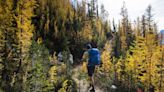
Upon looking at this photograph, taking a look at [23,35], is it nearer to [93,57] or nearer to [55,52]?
[93,57]

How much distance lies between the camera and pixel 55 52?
39406 millimetres

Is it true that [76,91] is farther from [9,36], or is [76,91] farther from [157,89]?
[157,89]

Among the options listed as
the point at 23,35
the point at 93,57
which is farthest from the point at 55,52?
the point at 93,57

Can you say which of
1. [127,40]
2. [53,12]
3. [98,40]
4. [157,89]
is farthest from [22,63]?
[127,40]

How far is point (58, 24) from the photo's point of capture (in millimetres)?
44844

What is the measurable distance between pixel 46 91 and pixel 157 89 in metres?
10.9

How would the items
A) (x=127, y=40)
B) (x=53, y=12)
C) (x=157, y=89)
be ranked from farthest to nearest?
(x=127, y=40)
(x=53, y=12)
(x=157, y=89)

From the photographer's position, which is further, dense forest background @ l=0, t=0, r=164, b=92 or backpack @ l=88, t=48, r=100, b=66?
dense forest background @ l=0, t=0, r=164, b=92

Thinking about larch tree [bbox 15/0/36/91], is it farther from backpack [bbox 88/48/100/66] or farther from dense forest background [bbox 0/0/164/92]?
backpack [bbox 88/48/100/66]

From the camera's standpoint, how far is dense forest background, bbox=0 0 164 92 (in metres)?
27.8

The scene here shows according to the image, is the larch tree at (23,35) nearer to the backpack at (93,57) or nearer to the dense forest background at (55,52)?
the dense forest background at (55,52)

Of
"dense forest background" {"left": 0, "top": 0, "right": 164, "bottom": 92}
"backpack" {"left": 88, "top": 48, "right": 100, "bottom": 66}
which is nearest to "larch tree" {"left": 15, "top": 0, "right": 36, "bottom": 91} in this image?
"dense forest background" {"left": 0, "top": 0, "right": 164, "bottom": 92}

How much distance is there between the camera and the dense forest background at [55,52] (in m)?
27.8

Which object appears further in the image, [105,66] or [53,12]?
[53,12]
